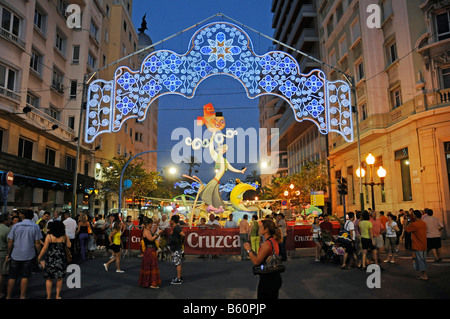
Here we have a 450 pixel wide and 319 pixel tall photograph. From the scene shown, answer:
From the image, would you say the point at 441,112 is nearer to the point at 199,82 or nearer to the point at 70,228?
the point at 199,82

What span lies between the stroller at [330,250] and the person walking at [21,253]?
31.6ft

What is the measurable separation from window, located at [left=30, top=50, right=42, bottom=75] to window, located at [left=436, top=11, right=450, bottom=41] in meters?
26.3

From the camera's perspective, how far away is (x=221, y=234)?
14547 mm

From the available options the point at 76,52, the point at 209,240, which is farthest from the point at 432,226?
the point at 76,52

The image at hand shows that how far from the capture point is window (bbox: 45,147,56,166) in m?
25.3

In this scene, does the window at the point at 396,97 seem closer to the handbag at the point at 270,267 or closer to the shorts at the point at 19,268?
the handbag at the point at 270,267

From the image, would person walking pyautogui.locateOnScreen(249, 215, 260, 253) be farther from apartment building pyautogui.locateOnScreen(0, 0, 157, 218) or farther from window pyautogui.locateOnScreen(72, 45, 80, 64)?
window pyautogui.locateOnScreen(72, 45, 80, 64)

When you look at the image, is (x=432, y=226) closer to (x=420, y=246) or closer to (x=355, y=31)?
(x=420, y=246)

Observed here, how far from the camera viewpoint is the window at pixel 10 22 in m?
20.1

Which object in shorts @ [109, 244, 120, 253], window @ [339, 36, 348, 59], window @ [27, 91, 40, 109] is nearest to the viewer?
shorts @ [109, 244, 120, 253]

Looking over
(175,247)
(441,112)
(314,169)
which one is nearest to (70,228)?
(175,247)

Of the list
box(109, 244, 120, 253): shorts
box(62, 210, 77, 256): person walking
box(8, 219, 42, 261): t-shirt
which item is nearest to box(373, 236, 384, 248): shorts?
box(109, 244, 120, 253): shorts

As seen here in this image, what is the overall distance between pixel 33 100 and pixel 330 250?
2206cm
